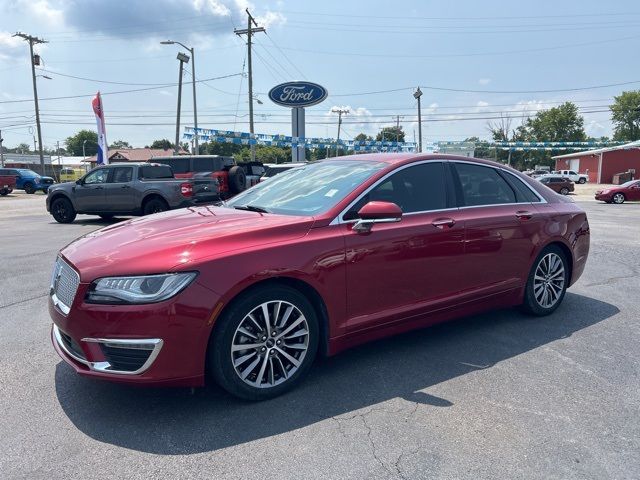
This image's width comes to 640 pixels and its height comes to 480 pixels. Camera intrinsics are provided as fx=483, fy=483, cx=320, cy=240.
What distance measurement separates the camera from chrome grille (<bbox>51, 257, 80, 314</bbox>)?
3004 mm

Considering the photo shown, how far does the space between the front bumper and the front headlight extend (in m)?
0.04

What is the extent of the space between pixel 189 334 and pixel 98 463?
805 millimetres

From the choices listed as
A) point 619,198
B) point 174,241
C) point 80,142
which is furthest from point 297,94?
point 80,142

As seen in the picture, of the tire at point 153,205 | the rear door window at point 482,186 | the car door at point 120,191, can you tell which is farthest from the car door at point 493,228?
the car door at point 120,191

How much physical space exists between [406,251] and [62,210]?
44.2 feet

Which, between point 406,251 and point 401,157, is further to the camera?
point 401,157

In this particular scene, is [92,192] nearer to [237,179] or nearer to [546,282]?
[237,179]

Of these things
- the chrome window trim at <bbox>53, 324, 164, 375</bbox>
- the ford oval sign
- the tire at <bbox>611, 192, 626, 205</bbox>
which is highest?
the ford oval sign

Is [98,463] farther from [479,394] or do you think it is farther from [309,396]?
[479,394]

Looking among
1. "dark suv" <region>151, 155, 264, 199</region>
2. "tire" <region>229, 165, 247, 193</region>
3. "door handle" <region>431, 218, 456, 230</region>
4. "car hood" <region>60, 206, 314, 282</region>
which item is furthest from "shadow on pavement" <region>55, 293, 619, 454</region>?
"tire" <region>229, 165, 247, 193</region>

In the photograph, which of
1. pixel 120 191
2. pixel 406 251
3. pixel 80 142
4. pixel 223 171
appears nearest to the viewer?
pixel 406 251

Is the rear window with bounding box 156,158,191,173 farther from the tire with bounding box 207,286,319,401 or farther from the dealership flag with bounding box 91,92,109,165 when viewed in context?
the tire with bounding box 207,286,319,401

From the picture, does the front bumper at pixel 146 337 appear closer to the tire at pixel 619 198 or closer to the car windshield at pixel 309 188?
the car windshield at pixel 309 188

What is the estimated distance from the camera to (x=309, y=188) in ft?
13.5
